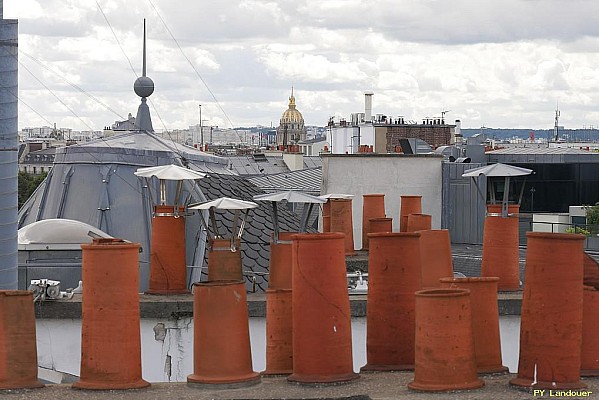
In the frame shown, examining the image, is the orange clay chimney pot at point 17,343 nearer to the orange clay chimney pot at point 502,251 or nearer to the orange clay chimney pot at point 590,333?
the orange clay chimney pot at point 590,333

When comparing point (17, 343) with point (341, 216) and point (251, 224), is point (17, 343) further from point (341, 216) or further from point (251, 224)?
point (251, 224)

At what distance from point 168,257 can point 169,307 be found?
4.28 feet

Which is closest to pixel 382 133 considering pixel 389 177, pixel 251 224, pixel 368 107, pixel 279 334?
pixel 368 107

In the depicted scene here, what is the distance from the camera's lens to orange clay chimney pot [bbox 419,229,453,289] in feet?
77.1

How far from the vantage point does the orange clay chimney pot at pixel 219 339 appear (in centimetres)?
1792

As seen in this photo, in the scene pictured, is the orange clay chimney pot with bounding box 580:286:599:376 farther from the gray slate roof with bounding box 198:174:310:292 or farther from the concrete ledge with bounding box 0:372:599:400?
the gray slate roof with bounding box 198:174:310:292

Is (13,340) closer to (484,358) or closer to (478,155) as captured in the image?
(484,358)

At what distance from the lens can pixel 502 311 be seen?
78.3 ft

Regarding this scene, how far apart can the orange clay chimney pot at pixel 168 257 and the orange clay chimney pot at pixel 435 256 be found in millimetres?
4085

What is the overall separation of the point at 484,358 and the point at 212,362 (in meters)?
3.52

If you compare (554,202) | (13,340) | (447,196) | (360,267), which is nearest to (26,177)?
(554,202)

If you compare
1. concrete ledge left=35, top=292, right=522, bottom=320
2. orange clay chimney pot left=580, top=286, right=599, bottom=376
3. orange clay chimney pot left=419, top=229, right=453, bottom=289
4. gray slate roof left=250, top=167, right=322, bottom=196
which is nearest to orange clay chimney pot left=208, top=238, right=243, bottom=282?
concrete ledge left=35, top=292, right=522, bottom=320

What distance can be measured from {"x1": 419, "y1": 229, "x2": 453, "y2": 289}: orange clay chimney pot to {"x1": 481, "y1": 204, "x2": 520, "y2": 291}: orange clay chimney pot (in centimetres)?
185

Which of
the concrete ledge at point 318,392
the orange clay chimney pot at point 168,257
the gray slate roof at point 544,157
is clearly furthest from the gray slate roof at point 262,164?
the concrete ledge at point 318,392
